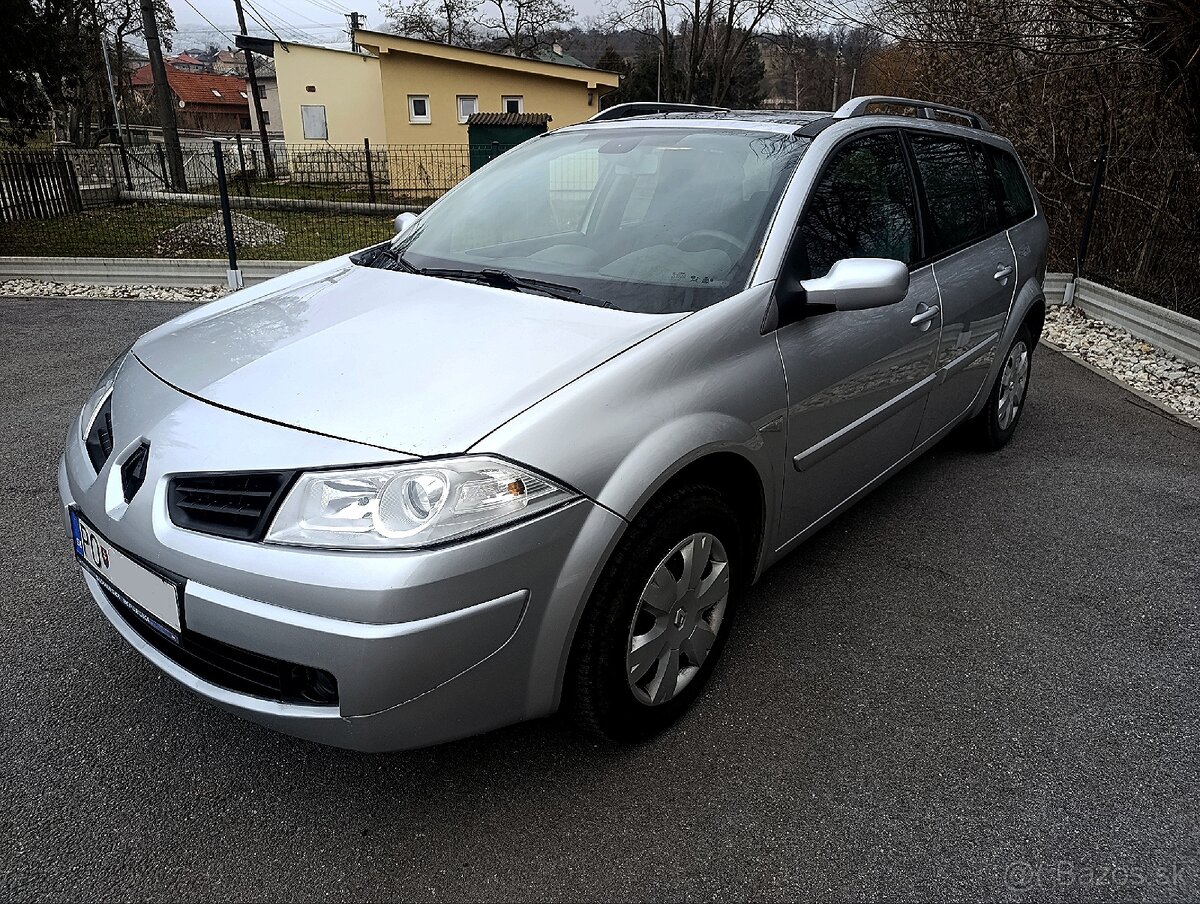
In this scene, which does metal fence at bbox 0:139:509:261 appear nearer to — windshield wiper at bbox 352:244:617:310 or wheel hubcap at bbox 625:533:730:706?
windshield wiper at bbox 352:244:617:310

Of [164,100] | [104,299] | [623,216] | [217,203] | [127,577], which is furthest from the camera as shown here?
[164,100]

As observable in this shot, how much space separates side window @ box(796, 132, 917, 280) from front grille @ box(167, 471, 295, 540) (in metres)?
1.66

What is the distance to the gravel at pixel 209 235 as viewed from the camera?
1078 centimetres

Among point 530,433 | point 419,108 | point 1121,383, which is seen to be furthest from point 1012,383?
point 419,108

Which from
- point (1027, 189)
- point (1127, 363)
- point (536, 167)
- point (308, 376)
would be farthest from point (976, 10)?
point (308, 376)

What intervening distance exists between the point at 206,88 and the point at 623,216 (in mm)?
77119

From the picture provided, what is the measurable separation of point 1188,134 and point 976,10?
270 centimetres

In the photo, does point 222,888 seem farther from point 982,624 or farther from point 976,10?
point 976,10

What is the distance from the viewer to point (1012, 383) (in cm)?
449

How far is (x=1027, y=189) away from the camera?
14.9ft

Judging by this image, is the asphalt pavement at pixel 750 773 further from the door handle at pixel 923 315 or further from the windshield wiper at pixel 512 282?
the windshield wiper at pixel 512 282

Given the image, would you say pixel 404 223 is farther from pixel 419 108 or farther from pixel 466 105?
pixel 419 108

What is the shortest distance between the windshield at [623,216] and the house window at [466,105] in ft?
78.9

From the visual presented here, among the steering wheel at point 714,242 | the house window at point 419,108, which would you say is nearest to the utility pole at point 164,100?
the house window at point 419,108
